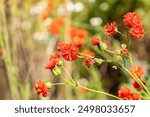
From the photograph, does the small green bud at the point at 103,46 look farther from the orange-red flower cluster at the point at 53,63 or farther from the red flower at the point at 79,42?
the red flower at the point at 79,42

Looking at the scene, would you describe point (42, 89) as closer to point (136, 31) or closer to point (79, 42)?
point (136, 31)

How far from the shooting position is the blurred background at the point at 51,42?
237 cm

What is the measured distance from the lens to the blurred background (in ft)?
7.77

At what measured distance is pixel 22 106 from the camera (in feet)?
6.40

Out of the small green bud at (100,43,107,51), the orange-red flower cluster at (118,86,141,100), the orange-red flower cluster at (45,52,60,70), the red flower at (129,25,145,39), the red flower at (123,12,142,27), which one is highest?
the red flower at (123,12,142,27)

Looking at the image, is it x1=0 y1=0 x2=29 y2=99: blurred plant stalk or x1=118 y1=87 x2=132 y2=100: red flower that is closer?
x1=118 y1=87 x2=132 y2=100: red flower

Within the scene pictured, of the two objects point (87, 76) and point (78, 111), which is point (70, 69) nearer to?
point (87, 76)

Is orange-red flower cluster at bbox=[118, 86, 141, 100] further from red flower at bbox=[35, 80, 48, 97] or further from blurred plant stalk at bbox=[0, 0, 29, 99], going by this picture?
blurred plant stalk at bbox=[0, 0, 29, 99]

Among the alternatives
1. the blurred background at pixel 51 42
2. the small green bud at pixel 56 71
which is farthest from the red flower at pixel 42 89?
the blurred background at pixel 51 42

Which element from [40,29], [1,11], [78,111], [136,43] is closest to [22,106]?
[78,111]

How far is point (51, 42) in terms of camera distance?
11.0 ft

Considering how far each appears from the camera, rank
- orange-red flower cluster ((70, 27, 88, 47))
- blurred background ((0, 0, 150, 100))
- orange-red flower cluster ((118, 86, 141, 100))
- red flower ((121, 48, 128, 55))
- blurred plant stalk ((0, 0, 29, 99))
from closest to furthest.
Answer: red flower ((121, 48, 128, 55))
orange-red flower cluster ((118, 86, 141, 100))
blurred plant stalk ((0, 0, 29, 99))
orange-red flower cluster ((70, 27, 88, 47))
blurred background ((0, 0, 150, 100))

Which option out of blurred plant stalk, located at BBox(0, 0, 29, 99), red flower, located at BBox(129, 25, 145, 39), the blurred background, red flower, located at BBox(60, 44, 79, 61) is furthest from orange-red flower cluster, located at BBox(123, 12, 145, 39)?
blurred plant stalk, located at BBox(0, 0, 29, 99)

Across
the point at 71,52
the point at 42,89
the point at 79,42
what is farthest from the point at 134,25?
the point at 79,42
